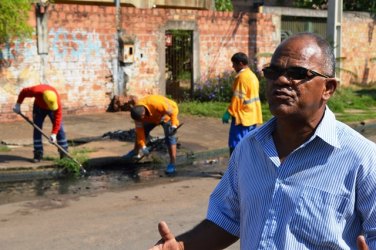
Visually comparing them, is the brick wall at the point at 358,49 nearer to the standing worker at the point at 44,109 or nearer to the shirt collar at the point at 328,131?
the standing worker at the point at 44,109

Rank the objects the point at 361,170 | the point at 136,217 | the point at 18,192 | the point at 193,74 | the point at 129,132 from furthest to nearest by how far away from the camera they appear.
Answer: the point at 193,74 < the point at 129,132 < the point at 18,192 < the point at 136,217 < the point at 361,170

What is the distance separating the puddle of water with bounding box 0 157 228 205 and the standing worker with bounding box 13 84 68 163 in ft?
2.13

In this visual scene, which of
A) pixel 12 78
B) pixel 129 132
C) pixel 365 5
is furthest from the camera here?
pixel 365 5

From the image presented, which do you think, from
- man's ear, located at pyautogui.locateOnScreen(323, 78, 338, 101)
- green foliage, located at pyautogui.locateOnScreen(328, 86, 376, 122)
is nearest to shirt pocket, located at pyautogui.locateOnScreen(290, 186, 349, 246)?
man's ear, located at pyautogui.locateOnScreen(323, 78, 338, 101)

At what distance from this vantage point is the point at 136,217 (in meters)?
7.04

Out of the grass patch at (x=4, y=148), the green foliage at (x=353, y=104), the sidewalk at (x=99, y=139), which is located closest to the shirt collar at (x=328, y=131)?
the sidewalk at (x=99, y=139)

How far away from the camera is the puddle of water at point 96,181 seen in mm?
8617

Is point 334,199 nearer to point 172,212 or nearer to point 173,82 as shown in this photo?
point 172,212

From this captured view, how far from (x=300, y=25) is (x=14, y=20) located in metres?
10.3

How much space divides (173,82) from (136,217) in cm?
1066

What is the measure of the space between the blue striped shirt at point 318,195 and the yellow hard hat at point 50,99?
7805 millimetres

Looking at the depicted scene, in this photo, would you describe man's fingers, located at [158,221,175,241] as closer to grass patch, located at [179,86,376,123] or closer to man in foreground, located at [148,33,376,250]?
man in foreground, located at [148,33,376,250]

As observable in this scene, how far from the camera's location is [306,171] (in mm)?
2260

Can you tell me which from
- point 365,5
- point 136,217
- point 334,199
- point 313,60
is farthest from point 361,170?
point 365,5
